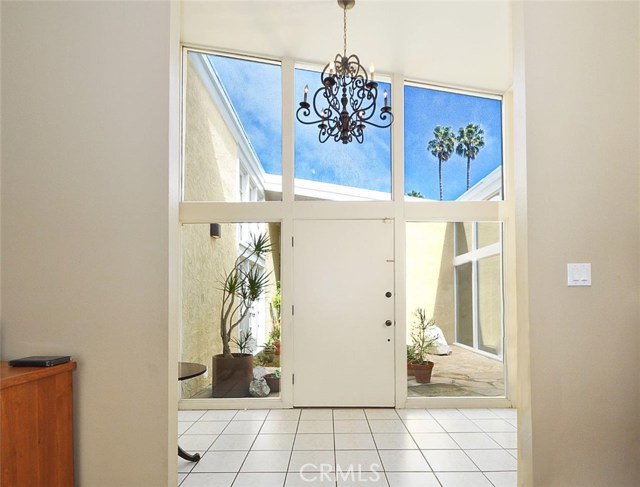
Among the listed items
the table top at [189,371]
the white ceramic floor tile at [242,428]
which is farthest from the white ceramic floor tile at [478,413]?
the table top at [189,371]

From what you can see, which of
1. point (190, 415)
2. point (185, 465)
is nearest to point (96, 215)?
point (185, 465)

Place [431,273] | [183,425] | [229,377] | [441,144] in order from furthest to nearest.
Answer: [441,144], [431,273], [229,377], [183,425]

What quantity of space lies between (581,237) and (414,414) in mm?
3039

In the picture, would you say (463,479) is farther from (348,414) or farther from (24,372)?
(24,372)

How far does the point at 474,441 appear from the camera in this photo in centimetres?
393

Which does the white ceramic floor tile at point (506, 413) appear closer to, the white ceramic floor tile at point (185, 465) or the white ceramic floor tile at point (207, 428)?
the white ceramic floor tile at point (207, 428)

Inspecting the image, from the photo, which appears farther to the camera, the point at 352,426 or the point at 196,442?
the point at 352,426

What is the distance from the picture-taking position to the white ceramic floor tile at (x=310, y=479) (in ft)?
10.1

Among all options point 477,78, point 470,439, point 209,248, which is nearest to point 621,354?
point 470,439

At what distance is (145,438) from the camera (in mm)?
2188

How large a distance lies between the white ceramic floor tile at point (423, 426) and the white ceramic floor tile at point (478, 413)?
0.43 metres

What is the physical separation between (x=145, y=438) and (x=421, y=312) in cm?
358

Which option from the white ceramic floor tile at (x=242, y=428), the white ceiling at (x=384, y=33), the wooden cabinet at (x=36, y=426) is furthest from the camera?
the white ceramic floor tile at (x=242, y=428)

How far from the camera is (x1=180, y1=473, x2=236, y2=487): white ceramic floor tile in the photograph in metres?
3.09
